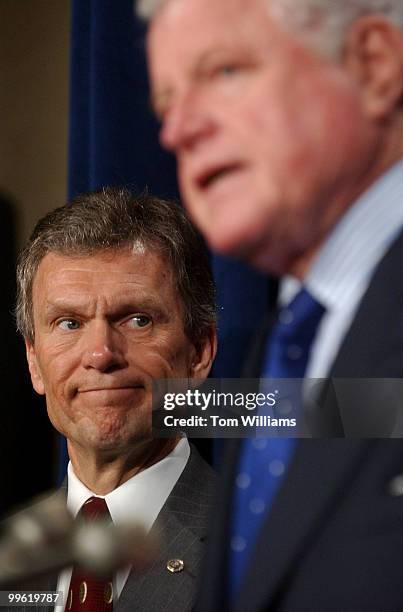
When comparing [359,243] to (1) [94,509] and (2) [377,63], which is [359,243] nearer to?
(2) [377,63]

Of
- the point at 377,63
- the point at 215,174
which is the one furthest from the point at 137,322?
the point at 377,63

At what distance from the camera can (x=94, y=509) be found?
105 cm

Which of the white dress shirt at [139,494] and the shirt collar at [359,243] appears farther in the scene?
the white dress shirt at [139,494]

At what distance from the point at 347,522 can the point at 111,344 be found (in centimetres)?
35

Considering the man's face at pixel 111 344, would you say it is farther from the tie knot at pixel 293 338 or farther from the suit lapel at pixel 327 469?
the suit lapel at pixel 327 469

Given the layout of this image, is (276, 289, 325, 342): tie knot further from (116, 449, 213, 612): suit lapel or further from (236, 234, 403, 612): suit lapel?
(116, 449, 213, 612): suit lapel

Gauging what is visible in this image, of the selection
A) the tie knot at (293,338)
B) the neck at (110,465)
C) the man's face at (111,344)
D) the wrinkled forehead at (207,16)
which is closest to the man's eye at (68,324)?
the man's face at (111,344)

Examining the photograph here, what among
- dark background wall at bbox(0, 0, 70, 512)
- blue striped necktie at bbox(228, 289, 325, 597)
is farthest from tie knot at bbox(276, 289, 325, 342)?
dark background wall at bbox(0, 0, 70, 512)

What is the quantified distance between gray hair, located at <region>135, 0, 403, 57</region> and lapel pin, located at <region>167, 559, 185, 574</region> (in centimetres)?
54

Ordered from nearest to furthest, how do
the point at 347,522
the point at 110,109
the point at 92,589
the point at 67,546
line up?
the point at 347,522 < the point at 67,546 < the point at 92,589 < the point at 110,109

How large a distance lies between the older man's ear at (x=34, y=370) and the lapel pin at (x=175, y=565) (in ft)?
0.82

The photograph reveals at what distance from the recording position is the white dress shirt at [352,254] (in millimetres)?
826

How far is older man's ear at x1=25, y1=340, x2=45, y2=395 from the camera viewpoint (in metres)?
1.13

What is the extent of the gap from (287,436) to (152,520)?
25 centimetres
